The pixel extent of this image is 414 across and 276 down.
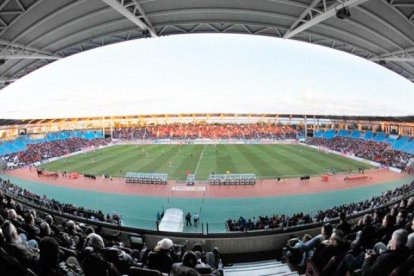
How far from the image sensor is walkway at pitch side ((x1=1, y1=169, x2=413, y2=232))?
18547mm

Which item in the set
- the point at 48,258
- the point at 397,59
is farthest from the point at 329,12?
the point at 48,258

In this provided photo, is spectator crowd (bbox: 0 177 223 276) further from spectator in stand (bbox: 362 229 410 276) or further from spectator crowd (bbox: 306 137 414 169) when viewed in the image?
spectator crowd (bbox: 306 137 414 169)

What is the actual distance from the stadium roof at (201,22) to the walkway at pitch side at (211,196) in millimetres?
9993

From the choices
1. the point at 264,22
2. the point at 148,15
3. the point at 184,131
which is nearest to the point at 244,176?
the point at 264,22

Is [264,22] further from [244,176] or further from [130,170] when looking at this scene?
[130,170]

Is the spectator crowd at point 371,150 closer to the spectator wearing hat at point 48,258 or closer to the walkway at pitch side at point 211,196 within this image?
the walkway at pitch side at point 211,196

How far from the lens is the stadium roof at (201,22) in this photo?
407 inches

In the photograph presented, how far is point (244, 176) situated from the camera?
2548cm

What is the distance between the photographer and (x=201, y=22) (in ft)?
43.2

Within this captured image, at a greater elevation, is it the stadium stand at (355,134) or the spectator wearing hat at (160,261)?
the spectator wearing hat at (160,261)

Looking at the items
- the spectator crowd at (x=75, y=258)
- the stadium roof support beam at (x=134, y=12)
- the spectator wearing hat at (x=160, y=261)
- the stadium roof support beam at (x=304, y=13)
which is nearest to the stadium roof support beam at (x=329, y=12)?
the stadium roof support beam at (x=304, y=13)

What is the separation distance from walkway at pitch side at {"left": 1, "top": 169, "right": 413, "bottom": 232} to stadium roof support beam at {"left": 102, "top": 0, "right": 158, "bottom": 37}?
9941 millimetres

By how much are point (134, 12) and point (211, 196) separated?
15.0 meters

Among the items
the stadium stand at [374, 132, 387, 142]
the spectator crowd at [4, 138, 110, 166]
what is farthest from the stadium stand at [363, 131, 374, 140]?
the spectator crowd at [4, 138, 110, 166]
